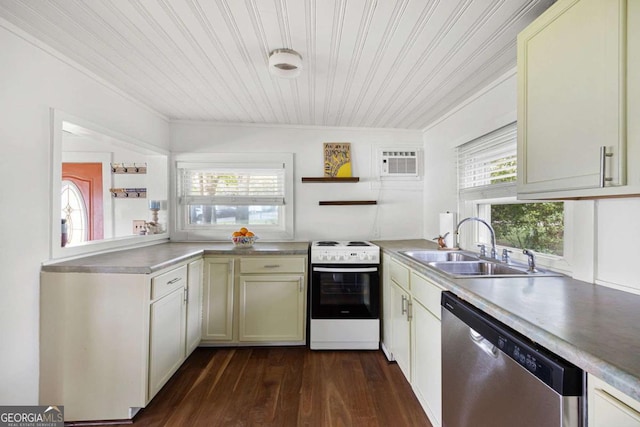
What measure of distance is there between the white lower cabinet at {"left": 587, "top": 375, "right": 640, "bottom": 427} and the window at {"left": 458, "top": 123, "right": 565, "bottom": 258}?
106 centimetres

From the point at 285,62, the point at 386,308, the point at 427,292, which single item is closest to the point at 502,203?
the point at 427,292

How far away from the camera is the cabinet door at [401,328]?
1851mm

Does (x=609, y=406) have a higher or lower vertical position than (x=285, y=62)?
lower

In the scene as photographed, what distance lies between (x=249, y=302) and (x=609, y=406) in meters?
2.25

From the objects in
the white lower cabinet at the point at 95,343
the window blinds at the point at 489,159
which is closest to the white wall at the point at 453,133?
the window blinds at the point at 489,159

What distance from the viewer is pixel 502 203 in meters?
1.98

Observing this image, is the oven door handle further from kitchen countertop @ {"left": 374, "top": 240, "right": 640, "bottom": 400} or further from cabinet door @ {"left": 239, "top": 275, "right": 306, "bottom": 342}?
kitchen countertop @ {"left": 374, "top": 240, "right": 640, "bottom": 400}

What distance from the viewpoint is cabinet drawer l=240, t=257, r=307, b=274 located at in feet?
7.94

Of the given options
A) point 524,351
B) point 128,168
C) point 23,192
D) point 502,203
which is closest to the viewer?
point 524,351

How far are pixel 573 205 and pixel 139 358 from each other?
8.39 feet

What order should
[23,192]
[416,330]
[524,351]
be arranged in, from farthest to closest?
1. [416,330]
2. [23,192]
3. [524,351]

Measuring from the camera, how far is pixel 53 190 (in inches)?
65.0

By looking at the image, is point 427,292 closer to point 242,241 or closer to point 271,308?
point 271,308

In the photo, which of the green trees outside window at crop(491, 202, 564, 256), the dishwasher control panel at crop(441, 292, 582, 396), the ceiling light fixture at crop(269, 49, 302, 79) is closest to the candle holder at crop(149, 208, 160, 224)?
the ceiling light fixture at crop(269, 49, 302, 79)
